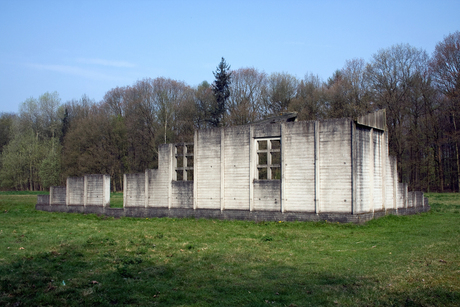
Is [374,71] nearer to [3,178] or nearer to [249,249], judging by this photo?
[249,249]

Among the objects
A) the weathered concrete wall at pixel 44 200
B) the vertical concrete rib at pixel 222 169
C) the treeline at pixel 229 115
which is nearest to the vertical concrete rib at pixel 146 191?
the vertical concrete rib at pixel 222 169

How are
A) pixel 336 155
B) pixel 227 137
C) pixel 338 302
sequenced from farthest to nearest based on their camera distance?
pixel 227 137 < pixel 336 155 < pixel 338 302

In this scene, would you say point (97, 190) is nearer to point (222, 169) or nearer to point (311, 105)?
point (222, 169)

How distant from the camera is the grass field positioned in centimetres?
775

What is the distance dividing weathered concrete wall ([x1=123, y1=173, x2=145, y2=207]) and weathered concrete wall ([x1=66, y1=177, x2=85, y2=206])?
16.0 feet

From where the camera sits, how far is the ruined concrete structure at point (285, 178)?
2039cm

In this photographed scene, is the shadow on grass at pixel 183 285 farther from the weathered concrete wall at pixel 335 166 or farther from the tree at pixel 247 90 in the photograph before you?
the tree at pixel 247 90

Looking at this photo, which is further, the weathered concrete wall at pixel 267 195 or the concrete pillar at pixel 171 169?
the concrete pillar at pixel 171 169

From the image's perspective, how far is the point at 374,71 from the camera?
153ft

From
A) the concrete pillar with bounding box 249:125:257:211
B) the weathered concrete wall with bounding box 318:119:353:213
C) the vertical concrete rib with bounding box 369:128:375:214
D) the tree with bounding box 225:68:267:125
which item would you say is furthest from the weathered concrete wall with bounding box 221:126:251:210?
the tree with bounding box 225:68:267:125

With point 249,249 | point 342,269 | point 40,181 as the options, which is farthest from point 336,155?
point 40,181

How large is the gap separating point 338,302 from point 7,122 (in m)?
81.9

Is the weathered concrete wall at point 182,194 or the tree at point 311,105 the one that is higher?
the tree at point 311,105

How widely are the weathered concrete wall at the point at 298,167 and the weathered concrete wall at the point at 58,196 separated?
1853cm
